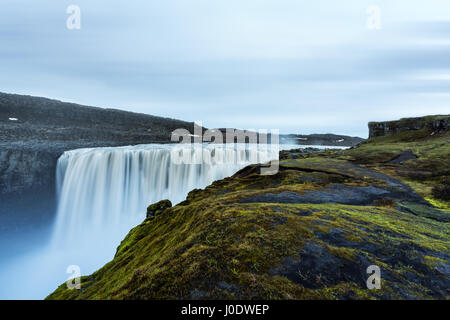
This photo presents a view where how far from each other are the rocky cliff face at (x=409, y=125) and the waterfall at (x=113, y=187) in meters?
36.9

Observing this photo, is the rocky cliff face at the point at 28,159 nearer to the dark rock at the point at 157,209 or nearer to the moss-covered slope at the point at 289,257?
the dark rock at the point at 157,209

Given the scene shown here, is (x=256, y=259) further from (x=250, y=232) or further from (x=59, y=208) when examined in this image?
(x=59, y=208)

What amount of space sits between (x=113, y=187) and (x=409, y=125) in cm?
5939

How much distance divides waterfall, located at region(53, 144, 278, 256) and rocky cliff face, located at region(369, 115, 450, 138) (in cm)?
3693

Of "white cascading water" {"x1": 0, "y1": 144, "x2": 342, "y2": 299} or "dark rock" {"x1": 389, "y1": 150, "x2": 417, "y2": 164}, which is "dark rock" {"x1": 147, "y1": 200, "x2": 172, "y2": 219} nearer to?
"white cascading water" {"x1": 0, "y1": 144, "x2": 342, "y2": 299}

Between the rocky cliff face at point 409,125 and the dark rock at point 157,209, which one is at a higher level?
the rocky cliff face at point 409,125

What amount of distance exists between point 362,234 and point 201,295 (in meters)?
4.52

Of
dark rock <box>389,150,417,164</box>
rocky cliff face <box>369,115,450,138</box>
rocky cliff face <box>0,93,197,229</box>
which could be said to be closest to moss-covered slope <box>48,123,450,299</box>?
dark rock <box>389,150,417,164</box>

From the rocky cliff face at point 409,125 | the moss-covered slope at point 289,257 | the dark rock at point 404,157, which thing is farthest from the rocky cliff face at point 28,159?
the rocky cliff face at point 409,125

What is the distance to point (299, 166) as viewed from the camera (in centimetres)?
1672

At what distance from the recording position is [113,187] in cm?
2867

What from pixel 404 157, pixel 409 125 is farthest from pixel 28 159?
pixel 409 125

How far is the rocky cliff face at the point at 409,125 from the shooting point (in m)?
35.0

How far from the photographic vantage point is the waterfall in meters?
26.2
